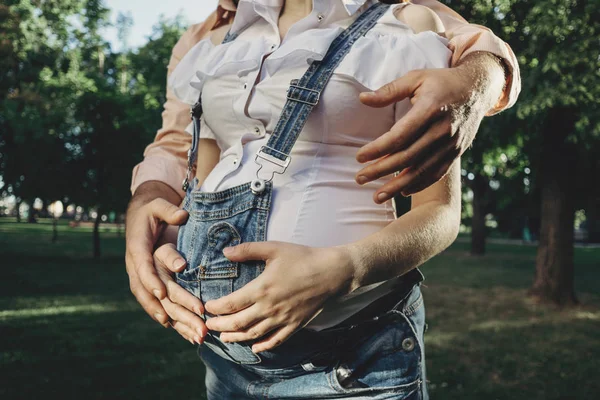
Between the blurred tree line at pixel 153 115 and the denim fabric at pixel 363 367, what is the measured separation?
26.2 ft

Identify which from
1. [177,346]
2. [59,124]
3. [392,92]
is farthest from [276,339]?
[59,124]

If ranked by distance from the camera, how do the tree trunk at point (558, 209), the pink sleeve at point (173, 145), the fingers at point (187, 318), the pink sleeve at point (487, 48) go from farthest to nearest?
1. the tree trunk at point (558, 209)
2. the pink sleeve at point (173, 145)
3. the pink sleeve at point (487, 48)
4. the fingers at point (187, 318)

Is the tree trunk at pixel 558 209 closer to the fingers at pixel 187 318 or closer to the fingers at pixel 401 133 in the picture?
the fingers at pixel 401 133

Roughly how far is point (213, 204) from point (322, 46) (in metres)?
0.51

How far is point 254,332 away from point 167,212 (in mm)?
504

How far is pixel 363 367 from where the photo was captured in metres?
1.43

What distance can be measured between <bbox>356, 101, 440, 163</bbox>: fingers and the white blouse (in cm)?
27

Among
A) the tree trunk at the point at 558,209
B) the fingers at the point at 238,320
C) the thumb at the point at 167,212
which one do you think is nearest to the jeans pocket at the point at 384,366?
the fingers at the point at 238,320

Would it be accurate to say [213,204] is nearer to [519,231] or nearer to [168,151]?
[168,151]

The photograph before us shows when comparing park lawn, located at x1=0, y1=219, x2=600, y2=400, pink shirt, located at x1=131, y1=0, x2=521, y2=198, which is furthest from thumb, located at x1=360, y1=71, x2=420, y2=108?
park lawn, located at x1=0, y1=219, x2=600, y2=400

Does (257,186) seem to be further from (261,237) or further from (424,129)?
(424,129)

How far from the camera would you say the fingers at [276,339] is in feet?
3.90

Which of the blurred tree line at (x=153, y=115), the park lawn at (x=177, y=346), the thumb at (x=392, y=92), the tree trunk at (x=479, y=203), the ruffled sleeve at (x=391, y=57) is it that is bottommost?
the park lawn at (x=177, y=346)

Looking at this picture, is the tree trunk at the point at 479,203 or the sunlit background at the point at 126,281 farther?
the tree trunk at the point at 479,203
